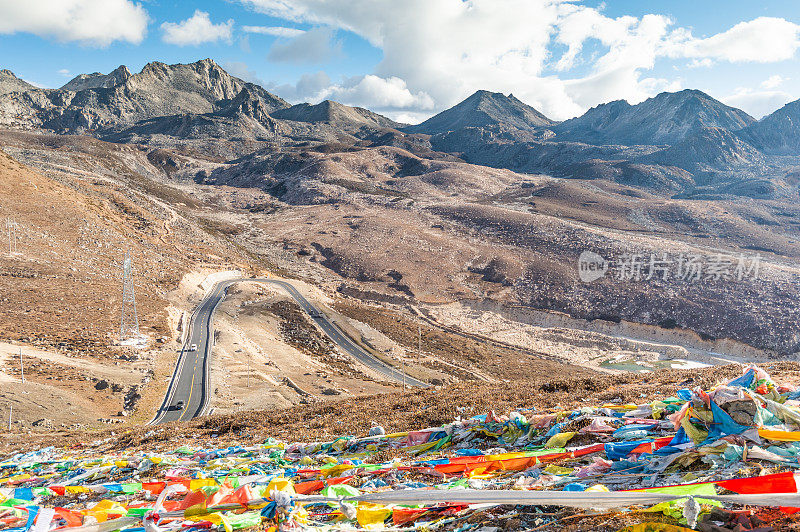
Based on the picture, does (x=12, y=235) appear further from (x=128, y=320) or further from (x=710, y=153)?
(x=710, y=153)

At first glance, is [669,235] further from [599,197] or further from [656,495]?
[656,495]

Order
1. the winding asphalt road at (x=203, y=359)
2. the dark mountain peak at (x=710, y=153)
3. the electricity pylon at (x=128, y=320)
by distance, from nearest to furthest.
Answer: the winding asphalt road at (x=203, y=359), the electricity pylon at (x=128, y=320), the dark mountain peak at (x=710, y=153)

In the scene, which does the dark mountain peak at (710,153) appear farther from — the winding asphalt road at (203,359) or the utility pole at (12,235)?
the utility pole at (12,235)

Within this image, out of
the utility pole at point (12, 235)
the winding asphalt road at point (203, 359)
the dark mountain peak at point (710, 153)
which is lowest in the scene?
the winding asphalt road at point (203, 359)

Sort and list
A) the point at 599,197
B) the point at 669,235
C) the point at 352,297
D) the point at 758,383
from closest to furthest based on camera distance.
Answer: the point at 758,383, the point at 352,297, the point at 669,235, the point at 599,197

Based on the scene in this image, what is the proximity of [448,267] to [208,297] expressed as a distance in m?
36.6

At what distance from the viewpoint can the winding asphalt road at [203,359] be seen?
87.4 feet

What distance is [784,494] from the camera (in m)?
3.19

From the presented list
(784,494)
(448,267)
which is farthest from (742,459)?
(448,267)

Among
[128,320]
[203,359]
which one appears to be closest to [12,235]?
[128,320]

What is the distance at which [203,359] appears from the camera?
33.6m

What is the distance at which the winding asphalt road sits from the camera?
26641 mm

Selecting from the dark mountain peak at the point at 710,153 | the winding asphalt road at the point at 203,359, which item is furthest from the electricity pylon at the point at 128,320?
the dark mountain peak at the point at 710,153

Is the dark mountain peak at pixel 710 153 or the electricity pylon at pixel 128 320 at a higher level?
the dark mountain peak at pixel 710 153
